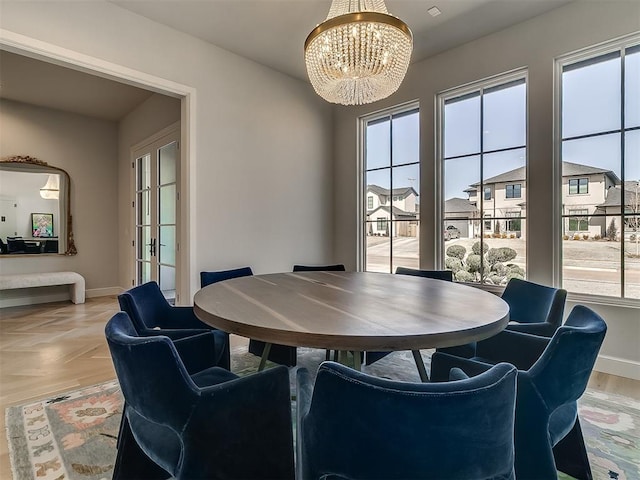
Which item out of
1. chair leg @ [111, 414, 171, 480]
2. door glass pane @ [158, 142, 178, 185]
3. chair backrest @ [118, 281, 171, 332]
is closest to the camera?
chair leg @ [111, 414, 171, 480]

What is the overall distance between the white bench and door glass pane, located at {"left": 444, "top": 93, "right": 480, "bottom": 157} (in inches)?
210

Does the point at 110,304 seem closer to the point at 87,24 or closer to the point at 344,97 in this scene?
the point at 87,24

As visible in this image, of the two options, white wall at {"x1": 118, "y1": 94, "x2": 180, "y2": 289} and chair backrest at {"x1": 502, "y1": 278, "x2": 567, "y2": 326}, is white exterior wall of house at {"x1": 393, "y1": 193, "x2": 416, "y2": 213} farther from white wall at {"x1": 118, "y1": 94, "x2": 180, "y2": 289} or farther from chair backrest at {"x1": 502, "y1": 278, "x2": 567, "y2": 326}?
white wall at {"x1": 118, "y1": 94, "x2": 180, "y2": 289}

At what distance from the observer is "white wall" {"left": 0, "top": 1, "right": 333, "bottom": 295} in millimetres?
2621

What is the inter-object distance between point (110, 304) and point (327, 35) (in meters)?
4.87

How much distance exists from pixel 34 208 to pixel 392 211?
17.3 feet

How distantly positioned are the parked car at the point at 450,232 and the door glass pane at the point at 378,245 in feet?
2.31

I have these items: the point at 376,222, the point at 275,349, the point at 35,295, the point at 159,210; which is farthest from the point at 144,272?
the point at 376,222

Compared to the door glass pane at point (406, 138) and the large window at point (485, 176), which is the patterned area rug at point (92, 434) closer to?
the large window at point (485, 176)

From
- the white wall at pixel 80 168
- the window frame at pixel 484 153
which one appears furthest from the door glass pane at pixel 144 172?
the window frame at pixel 484 153

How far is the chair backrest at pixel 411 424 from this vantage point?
70 centimetres

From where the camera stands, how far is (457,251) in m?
3.45

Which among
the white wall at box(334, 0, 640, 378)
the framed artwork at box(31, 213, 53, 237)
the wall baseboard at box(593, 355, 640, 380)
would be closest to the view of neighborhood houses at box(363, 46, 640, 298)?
the white wall at box(334, 0, 640, 378)

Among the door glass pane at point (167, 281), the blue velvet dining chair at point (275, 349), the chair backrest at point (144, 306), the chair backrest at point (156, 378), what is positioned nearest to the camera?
the chair backrest at point (156, 378)
